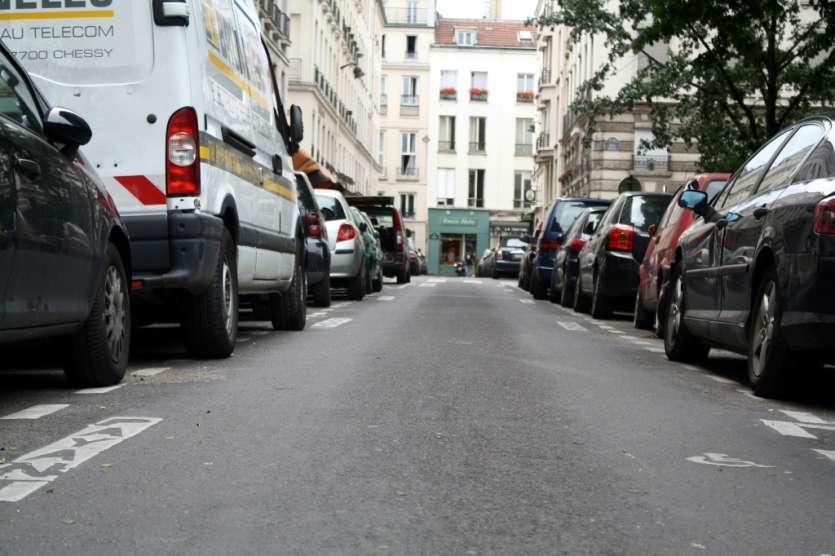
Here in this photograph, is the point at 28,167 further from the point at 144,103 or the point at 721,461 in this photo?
the point at 721,461

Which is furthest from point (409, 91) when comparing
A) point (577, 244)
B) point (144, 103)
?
point (144, 103)

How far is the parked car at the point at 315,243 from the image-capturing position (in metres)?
16.1

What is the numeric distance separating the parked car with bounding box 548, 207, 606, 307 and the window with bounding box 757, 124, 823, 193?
10.0 m

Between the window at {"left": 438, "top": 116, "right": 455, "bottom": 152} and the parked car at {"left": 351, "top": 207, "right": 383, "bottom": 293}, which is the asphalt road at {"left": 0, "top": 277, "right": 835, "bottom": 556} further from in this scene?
the window at {"left": 438, "top": 116, "right": 455, "bottom": 152}

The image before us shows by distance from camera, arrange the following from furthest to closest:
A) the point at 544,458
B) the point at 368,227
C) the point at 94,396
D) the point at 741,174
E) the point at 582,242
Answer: the point at 368,227 < the point at 582,242 < the point at 741,174 < the point at 94,396 < the point at 544,458

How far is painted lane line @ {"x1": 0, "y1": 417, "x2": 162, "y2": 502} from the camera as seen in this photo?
455 cm

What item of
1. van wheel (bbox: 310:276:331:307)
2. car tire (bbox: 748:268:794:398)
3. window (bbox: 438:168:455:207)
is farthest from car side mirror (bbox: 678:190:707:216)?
window (bbox: 438:168:455:207)

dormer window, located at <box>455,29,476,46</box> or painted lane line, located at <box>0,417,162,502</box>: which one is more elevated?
dormer window, located at <box>455,29,476,46</box>

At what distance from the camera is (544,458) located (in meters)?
5.34

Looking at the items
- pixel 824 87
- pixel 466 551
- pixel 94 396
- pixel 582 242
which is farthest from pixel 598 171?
pixel 466 551

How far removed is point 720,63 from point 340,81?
137ft

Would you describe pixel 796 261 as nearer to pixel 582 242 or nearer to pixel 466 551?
pixel 466 551

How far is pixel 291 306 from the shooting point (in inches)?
491

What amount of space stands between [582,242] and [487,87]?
7216cm
